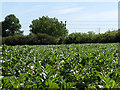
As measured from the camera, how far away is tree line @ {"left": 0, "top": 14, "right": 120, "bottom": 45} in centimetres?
2963

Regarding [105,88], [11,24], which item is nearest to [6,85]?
[105,88]

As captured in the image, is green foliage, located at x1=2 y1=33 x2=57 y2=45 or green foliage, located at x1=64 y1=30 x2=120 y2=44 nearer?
green foliage, located at x1=64 y1=30 x2=120 y2=44

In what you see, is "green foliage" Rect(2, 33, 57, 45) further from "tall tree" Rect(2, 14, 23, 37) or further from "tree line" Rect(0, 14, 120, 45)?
"tall tree" Rect(2, 14, 23, 37)

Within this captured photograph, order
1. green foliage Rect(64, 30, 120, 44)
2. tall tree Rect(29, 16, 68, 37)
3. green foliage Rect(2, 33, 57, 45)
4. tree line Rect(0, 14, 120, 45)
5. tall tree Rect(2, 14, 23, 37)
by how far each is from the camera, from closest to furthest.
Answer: green foliage Rect(64, 30, 120, 44)
tree line Rect(0, 14, 120, 45)
green foliage Rect(2, 33, 57, 45)
tall tree Rect(29, 16, 68, 37)
tall tree Rect(2, 14, 23, 37)

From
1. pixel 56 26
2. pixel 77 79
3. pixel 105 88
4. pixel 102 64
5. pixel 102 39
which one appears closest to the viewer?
pixel 105 88

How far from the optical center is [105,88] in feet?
9.46

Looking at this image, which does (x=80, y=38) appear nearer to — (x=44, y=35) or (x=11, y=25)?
(x=44, y=35)

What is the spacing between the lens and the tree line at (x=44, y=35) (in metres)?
29.6

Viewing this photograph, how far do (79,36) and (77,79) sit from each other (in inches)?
1038

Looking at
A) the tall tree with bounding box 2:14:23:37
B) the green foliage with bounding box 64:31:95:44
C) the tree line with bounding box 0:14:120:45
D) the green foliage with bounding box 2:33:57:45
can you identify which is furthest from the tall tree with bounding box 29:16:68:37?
the green foliage with bounding box 64:31:95:44

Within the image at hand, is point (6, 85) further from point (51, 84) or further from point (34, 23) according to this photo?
point (34, 23)

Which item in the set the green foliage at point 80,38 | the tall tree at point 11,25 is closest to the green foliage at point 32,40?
the green foliage at point 80,38

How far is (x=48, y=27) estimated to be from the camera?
164 feet

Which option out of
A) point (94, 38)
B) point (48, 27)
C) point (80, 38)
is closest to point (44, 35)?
point (80, 38)
